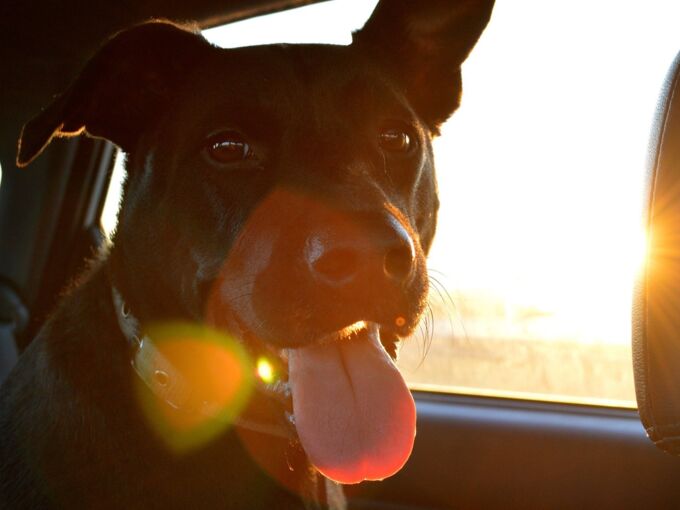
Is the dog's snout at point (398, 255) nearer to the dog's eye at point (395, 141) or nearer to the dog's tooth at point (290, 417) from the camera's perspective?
the dog's tooth at point (290, 417)

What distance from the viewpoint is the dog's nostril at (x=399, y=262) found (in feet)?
5.32

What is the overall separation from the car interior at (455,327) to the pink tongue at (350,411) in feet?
1.75

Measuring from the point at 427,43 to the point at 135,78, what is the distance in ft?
2.94

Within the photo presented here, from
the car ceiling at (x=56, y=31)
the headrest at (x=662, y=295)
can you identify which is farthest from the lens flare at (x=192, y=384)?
the car ceiling at (x=56, y=31)

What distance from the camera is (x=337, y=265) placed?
1.60 meters

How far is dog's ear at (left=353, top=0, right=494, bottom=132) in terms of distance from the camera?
2.35m

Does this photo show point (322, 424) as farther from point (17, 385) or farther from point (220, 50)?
point (220, 50)

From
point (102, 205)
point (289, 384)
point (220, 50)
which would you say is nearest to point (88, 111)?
point (220, 50)

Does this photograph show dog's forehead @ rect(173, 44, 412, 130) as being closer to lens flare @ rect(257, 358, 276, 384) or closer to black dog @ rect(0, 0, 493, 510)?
black dog @ rect(0, 0, 493, 510)

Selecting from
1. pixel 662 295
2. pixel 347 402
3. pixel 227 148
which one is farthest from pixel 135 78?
pixel 662 295

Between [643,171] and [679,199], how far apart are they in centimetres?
14

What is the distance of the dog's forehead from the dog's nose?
57 cm

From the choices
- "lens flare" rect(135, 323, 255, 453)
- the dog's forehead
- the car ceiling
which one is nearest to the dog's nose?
"lens flare" rect(135, 323, 255, 453)

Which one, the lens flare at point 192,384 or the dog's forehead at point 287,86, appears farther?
the dog's forehead at point 287,86
